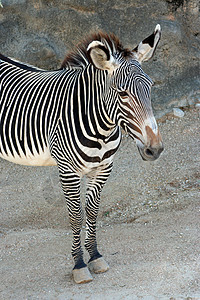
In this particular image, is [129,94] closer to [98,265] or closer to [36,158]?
[36,158]

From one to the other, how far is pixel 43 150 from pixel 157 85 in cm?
453

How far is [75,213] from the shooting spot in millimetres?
4457

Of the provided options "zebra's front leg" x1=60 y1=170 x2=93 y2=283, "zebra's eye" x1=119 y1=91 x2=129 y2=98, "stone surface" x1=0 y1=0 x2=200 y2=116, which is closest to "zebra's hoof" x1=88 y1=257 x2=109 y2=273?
"zebra's front leg" x1=60 y1=170 x2=93 y2=283

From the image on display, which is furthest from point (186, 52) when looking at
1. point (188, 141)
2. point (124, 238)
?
point (124, 238)

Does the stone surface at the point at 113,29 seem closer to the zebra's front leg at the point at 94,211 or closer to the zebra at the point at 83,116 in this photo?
the zebra at the point at 83,116

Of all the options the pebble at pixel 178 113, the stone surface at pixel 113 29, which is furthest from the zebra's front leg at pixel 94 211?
the pebble at pixel 178 113

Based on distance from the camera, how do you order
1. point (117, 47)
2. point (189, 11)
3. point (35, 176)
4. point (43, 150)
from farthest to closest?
point (189, 11) < point (35, 176) < point (43, 150) < point (117, 47)

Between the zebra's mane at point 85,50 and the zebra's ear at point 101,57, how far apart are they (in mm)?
114

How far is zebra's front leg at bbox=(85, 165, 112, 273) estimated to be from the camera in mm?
4492

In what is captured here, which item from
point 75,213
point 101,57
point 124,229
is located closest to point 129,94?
point 101,57

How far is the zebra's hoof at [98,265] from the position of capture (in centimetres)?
457

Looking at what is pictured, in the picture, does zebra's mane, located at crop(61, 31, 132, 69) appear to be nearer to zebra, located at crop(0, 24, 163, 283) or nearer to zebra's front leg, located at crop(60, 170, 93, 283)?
zebra, located at crop(0, 24, 163, 283)

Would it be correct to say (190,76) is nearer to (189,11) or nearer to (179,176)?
(189,11)

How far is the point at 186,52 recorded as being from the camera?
331 inches
